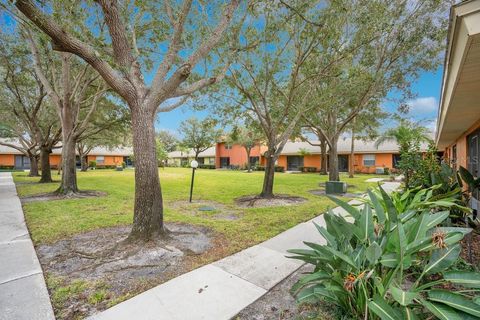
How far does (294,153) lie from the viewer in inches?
1373

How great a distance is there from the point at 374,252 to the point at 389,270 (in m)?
0.55

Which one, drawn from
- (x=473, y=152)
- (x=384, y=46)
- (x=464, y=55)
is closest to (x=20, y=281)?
(x=464, y=55)

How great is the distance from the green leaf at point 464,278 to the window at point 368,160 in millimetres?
31036

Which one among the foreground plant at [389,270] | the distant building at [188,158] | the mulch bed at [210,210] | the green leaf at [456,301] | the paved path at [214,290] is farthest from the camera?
the distant building at [188,158]

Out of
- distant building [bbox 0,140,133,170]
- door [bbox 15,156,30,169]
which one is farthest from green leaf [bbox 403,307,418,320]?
door [bbox 15,156,30,169]

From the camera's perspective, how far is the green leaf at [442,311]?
1.76m

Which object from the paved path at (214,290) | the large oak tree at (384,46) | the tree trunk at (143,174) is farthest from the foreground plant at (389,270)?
the large oak tree at (384,46)

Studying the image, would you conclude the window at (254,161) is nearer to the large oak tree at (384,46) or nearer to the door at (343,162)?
the door at (343,162)

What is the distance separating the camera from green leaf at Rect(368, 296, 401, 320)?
1781mm

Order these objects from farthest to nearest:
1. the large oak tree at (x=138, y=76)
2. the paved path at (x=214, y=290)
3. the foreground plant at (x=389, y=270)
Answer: the large oak tree at (x=138, y=76), the paved path at (x=214, y=290), the foreground plant at (x=389, y=270)

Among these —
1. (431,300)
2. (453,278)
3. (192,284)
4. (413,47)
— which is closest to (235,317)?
(192,284)

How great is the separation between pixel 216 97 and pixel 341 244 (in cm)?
924

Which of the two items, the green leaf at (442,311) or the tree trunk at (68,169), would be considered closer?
the green leaf at (442,311)

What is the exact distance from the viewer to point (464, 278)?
1968mm
